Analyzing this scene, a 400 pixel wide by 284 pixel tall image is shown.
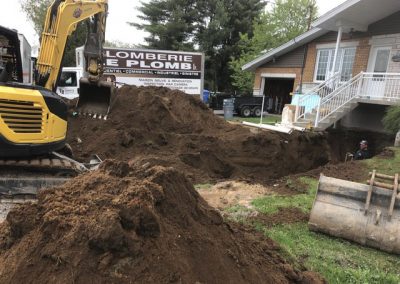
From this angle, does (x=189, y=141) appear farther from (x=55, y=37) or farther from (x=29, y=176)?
(x=29, y=176)

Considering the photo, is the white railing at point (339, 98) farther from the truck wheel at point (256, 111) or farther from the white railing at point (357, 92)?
the truck wheel at point (256, 111)

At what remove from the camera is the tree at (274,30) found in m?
30.9

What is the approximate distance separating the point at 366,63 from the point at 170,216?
50.3 ft

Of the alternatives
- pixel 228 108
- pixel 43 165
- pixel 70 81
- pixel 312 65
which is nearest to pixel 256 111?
pixel 228 108

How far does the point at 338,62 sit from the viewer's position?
17.9 meters

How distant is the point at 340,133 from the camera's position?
14.8m

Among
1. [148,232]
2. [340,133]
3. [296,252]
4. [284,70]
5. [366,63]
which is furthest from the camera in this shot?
[284,70]

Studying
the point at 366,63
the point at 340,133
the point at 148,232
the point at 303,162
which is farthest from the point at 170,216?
the point at 366,63

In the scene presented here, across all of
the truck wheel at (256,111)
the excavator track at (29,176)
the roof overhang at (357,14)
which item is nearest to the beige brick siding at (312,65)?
the roof overhang at (357,14)

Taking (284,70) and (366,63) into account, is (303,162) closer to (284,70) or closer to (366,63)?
(366,63)

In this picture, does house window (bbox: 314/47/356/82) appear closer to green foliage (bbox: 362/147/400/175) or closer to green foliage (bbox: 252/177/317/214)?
green foliage (bbox: 362/147/400/175)

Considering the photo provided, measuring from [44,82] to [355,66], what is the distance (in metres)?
13.7

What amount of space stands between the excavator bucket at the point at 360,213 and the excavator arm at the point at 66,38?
5.68 m

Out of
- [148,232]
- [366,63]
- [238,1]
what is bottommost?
[148,232]
